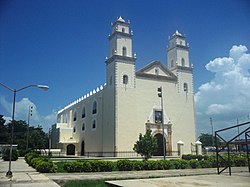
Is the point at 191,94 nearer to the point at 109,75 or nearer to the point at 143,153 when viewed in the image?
the point at 109,75

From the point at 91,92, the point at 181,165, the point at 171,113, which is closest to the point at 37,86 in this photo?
the point at 181,165

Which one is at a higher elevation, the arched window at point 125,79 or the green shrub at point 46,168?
the arched window at point 125,79

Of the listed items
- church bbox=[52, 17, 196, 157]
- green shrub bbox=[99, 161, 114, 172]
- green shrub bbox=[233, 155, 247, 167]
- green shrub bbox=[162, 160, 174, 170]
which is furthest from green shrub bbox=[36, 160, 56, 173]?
church bbox=[52, 17, 196, 157]

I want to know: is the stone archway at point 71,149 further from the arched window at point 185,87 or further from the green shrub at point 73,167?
the green shrub at point 73,167

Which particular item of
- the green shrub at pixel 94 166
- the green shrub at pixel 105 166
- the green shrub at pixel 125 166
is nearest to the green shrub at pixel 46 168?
the green shrub at pixel 94 166

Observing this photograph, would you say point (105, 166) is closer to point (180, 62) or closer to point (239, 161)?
point (239, 161)

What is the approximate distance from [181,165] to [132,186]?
38.0 ft

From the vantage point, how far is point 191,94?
40.9 metres

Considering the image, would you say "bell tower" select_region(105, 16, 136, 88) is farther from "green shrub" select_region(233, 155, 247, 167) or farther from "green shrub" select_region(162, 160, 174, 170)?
"green shrub" select_region(233, 155, 247, 167)

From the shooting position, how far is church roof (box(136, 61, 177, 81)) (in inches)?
1497

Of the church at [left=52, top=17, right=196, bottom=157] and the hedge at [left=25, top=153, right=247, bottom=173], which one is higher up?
the church at [left=52, top=17, right=196, bottom=157]

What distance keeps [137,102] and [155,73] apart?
538cm

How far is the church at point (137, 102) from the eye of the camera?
35031 millimetres

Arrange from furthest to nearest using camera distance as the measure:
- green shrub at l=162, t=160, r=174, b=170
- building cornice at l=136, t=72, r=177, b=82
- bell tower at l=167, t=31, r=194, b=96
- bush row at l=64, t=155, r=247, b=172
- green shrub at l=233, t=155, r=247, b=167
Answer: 1. bell tower at l=167, t=31, r=194, b=96
2. building cornice at l=136, t=72, r=177, b=82
3. green shrub at l=233, t=155, r=247, b=167
4. green shrub at l=162, t=160, r=174, b=170
5. bush row at l=64, t=155, r=247, b=172
